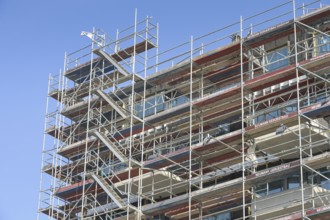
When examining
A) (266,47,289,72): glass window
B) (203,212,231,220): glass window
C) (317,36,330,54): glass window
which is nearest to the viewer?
(203,212,231,220): glass window

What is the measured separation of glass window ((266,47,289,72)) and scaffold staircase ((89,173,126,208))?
10.2m

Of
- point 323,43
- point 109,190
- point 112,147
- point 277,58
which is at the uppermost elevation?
point 277,58

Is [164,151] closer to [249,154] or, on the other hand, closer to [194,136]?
[194,136]

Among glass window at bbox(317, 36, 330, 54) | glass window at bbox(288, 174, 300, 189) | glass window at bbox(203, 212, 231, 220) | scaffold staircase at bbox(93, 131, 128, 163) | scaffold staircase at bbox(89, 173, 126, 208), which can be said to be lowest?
glass window at bbox(203, 212, 231, 220)

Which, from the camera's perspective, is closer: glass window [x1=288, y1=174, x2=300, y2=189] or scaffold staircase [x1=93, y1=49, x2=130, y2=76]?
glass window [x1=288, y1=174, x2=300, y2=189]

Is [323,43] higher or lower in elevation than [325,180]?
higher

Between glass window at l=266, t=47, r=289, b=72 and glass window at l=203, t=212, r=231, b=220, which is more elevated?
glass window at l=266, t=47, r=289, b=72

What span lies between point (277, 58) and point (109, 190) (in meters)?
11.1

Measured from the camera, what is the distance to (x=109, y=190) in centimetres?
5450

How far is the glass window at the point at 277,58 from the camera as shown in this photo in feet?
175

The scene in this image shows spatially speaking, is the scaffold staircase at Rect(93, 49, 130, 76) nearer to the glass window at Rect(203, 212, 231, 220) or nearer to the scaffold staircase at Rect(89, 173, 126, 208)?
the scaffold staircase at Rect(89, 173, 126, 208)

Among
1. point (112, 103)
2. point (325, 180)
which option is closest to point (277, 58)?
point (325, 180)

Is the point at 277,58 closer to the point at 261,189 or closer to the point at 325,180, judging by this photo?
the point at 261,189

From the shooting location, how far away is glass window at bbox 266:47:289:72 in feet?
175
